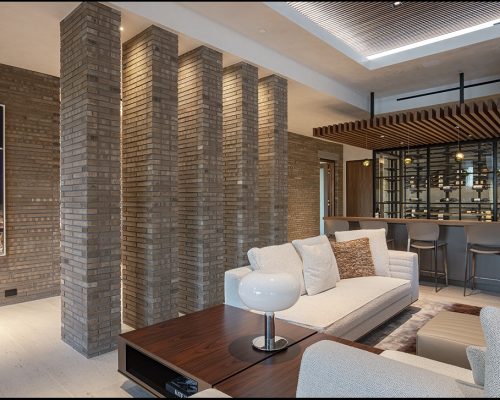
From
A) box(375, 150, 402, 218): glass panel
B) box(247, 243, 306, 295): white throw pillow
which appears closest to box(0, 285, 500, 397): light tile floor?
box(247, 243, 306, 295): white throw pillow

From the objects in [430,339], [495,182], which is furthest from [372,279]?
[495,182]

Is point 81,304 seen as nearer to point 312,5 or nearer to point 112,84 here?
point 112,84

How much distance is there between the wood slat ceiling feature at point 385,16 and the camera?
624 millimetres

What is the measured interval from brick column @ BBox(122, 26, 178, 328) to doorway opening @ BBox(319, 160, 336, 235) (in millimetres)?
6716

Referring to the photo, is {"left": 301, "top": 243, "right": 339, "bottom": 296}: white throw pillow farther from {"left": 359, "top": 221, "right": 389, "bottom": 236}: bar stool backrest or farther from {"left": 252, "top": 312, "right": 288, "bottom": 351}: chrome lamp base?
{"left": 359, "top": 221, "right": 389, "bottom": 236}: bar stool backrest

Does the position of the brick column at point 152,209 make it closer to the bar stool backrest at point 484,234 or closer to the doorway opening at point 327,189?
the bar stool backrest at point 484,234

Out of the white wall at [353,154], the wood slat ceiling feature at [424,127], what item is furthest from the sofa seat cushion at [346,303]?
the white wall at [353,154]

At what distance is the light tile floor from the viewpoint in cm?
56

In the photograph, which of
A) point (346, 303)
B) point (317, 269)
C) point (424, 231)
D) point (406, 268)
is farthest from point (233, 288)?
point (424, 231)

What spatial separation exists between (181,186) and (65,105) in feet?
8.97

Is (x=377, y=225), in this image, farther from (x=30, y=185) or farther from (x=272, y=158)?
(x=30, y=185)

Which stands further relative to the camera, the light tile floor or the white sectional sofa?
the white sectional sofa

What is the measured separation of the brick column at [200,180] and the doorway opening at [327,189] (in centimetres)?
600

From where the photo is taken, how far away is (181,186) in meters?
3.81
